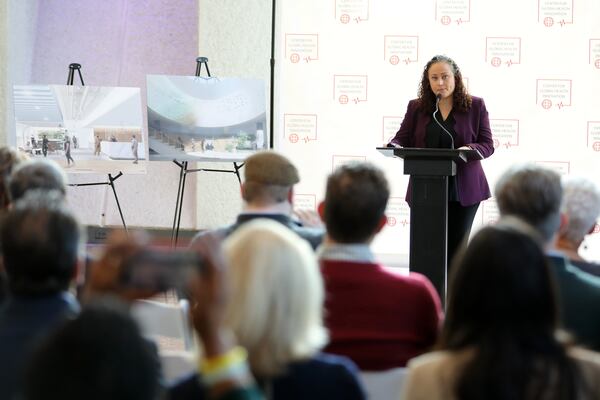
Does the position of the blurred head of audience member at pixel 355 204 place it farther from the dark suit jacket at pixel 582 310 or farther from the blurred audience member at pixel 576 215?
the blurred audience member at pixel 576 215

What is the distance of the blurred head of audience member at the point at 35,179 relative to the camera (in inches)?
122

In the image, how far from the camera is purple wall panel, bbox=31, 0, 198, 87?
8461 millimetres

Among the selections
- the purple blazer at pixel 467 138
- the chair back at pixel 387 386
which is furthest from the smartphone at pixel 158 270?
the purple blazer at pixel 467 138

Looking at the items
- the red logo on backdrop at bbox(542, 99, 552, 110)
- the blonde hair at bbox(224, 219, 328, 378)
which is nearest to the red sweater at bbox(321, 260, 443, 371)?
the blonde hair at bbox(224, 219, 328, 378)

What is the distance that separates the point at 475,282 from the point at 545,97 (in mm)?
5863

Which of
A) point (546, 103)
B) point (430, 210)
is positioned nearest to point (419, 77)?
point (546, 103)

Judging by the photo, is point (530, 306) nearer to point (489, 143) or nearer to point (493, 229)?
point (493, 229)

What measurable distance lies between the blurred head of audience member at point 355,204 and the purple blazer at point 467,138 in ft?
7.05

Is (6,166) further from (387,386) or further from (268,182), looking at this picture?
(387,386)

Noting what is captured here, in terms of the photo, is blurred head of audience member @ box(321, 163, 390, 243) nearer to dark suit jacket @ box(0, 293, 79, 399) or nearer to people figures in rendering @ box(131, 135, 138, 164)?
dark suit jacket @ box(0, 293, 79, 399)

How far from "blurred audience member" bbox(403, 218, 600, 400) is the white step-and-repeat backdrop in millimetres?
5710

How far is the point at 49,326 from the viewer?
5.83 feet

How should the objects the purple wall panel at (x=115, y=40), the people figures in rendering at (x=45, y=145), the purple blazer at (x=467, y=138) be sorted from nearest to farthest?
1. the purple blazer at (x=467, y=138)
2. the people figures in rendering at (x=45, y=145)
3. the purple wall panel at (x=115, y=40)

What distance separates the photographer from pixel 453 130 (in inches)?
197
